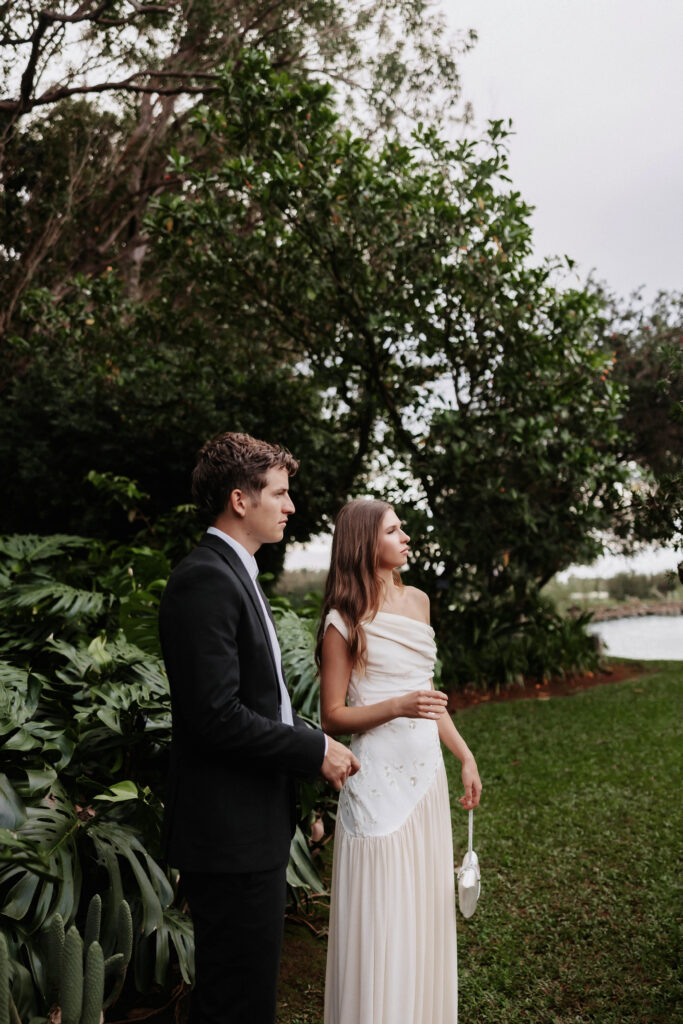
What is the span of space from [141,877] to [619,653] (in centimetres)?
1217

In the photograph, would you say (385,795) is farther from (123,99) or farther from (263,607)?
(123,99)

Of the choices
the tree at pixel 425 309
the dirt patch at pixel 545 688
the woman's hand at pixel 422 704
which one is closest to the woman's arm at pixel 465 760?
the woman's hand at pixel 422 704

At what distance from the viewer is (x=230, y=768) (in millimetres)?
2098

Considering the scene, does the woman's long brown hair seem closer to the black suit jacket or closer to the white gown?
the white gown

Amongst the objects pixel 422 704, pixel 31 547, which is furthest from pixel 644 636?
pixel 422 704

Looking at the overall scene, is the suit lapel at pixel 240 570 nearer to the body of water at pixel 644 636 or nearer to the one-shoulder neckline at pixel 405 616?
the one-shoulder neckline at pixel 405 616

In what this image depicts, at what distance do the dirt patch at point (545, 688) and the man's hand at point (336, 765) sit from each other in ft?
25.4

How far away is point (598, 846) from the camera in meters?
5.31

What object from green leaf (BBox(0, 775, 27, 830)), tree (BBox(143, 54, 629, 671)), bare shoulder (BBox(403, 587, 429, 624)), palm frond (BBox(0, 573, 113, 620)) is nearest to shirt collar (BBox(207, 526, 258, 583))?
bare shoulder (BBox(403, 587, 429, 624))

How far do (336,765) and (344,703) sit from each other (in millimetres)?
533

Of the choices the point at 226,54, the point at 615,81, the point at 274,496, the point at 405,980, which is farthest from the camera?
the point at 226,54

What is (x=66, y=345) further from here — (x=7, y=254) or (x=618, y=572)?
(x=618, y=572)

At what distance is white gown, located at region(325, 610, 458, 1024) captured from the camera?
8.09 ft

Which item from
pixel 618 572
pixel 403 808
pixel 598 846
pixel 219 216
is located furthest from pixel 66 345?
pixel 618 572
